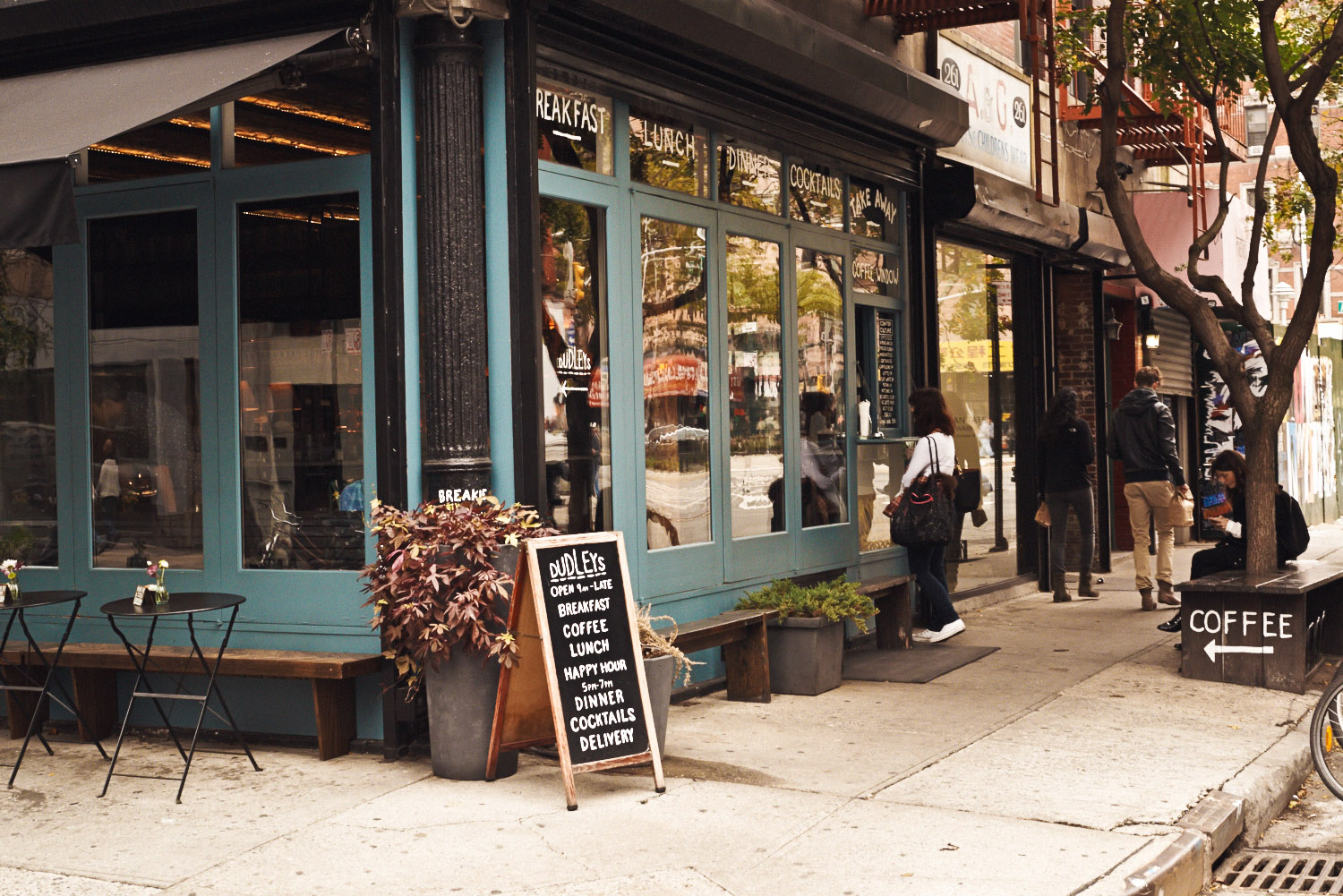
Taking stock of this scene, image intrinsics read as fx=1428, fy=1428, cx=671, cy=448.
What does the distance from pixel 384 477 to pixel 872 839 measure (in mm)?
2931

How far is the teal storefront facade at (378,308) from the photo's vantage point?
6867 mm

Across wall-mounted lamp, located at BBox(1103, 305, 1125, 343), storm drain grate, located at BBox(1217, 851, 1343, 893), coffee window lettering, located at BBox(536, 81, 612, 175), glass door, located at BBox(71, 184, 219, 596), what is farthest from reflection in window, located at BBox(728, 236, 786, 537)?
wall-mounted lamp, located at BBox(1103, 305, 1125, 343)

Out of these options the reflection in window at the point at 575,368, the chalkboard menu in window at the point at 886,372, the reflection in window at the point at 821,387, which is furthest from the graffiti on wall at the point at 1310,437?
the reflection in window at the point at 575,368

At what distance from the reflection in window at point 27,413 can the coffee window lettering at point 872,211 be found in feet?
18.5

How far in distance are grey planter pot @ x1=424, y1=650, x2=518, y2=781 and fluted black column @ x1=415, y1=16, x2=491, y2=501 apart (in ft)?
2.83

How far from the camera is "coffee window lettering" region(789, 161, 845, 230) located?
9930 mm

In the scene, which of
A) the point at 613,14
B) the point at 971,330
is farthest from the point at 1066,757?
the point at 971,330

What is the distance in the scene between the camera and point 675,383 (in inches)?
336

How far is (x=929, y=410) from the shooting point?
10.2 metres

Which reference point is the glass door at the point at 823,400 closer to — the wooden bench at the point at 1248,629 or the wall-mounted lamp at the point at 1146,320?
the wooden bench at the point at 1248,629

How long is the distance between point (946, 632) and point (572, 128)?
4.85 meters

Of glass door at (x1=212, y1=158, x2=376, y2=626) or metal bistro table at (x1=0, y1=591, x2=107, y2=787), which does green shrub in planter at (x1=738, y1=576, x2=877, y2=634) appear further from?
metal bistro table at (x1=0, y1=591, x2=107, y2=787)

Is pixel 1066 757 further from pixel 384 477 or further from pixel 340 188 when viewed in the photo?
pixel 340 188

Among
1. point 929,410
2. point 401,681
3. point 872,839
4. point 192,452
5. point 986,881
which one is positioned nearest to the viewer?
point 986,881
